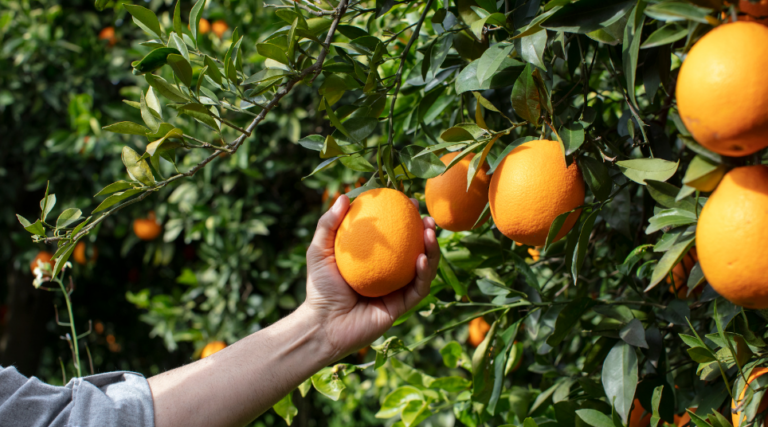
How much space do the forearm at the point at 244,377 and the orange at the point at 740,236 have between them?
64 centimetres

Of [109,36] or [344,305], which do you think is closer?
[344,305]

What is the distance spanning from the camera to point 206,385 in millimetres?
857

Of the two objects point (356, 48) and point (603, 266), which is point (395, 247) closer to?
point (356, 48)

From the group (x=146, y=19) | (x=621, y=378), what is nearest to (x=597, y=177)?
(x=621, y=378)

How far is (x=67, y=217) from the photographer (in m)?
0.76

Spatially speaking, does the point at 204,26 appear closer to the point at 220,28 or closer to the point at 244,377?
the point at 220,28

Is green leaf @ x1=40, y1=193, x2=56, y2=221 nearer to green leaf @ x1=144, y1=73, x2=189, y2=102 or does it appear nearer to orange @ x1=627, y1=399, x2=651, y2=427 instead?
green leaf @ x1=144, y1=73, x2=189, y2=102

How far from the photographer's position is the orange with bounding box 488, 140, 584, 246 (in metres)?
0.65

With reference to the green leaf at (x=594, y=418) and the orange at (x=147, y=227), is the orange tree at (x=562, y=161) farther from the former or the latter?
the orange at (x=147, y=227)

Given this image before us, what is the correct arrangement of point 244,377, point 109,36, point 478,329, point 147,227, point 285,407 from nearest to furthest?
1. point 244,377
2. point 285,407
3. point 478,329
4. point 147,227
5. point 109,36

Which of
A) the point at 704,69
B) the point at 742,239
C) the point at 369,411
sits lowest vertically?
the point at 369,411

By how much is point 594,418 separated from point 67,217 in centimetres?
82

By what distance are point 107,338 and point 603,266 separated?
3324mm

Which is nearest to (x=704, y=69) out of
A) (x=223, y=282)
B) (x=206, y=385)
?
(x=206, y=385)
